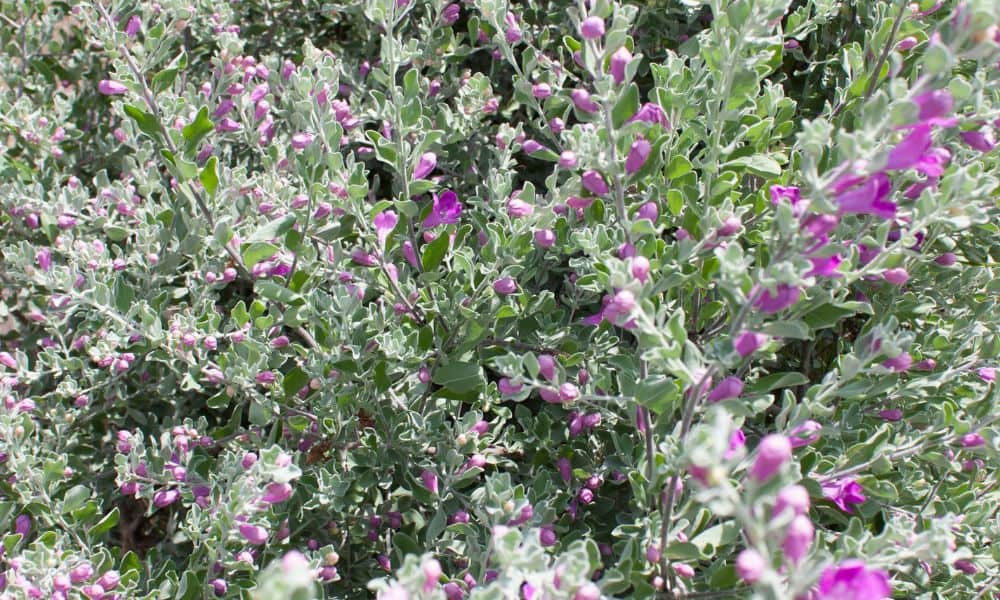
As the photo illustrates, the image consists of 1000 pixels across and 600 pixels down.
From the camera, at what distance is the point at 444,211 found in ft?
7.29

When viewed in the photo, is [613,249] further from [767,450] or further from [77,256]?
[77,256]

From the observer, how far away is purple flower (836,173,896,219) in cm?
132

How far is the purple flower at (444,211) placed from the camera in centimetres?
221

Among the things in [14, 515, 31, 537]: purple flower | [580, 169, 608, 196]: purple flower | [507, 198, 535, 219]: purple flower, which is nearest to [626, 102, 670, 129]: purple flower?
[580, 169, 608, 196]: purple flower

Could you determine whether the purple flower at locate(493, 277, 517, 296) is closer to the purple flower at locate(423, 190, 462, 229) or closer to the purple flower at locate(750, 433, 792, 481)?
the purple flower at locate(423, 190, 462, 229)

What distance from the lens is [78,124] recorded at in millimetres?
3525

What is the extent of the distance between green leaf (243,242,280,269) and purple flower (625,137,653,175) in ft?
2.85

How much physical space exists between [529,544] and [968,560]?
122cm

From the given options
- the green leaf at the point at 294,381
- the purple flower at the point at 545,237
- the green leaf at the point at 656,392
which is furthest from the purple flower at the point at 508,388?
the green leaf at the point at 294,381

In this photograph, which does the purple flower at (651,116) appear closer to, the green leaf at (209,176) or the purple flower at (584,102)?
the purple flower at (584,102)

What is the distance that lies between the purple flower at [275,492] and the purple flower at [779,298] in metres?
1.01

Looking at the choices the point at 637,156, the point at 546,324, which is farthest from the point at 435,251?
the point at 637,156

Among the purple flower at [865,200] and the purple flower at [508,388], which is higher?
the purple flower at [865,200]

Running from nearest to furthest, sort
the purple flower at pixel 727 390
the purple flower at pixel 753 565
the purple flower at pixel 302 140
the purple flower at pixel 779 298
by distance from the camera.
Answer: the purple flower at pixel 753 565 → the purple flower at pixel 779 298 → the purple flower at pixel 727 390 → the purple flower at pixel 302 140
